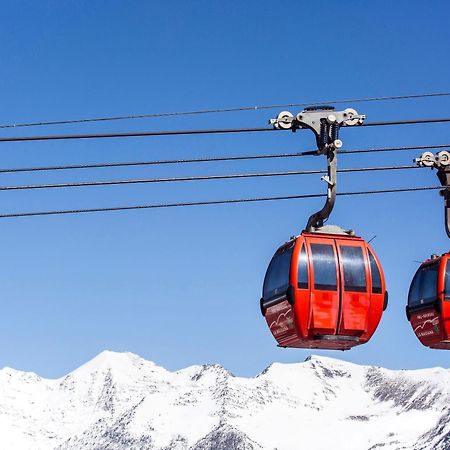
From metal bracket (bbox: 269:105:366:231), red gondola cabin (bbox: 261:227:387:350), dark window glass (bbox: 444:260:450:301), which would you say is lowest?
red gondola cabin (bbox: 261:227:387:350)

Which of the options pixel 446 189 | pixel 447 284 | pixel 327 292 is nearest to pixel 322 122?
pixel 327 292

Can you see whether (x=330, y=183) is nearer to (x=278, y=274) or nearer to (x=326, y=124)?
(x=326, y=124)

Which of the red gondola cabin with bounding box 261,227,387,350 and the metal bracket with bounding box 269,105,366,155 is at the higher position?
the metal bracket with bounding box 269,105,366,155

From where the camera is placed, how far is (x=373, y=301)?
85.9 ft

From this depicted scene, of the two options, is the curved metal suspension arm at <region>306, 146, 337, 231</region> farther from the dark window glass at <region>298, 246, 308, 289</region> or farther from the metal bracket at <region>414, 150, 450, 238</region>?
the metal bracket at <region>414, 150, 450, 238</region>

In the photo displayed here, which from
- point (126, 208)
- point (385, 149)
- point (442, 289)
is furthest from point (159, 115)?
point (442, 289)

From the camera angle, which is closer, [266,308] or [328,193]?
[328,193]

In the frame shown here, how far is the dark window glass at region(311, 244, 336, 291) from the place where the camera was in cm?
2578

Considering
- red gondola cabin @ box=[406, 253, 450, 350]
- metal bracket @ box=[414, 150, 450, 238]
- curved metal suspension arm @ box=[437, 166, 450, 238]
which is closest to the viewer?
metal bracket @ box=[414, 150, 450, 238]

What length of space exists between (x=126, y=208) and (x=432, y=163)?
6.91 m

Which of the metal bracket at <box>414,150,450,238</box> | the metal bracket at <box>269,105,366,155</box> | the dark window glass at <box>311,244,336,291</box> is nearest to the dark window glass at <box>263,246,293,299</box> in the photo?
the dark window glass at <box>311,244,336,291</box>

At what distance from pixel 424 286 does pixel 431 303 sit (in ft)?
2.00

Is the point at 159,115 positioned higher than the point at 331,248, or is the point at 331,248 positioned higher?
the point at 159,115

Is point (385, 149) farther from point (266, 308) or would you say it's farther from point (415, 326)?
point (415, 326)
